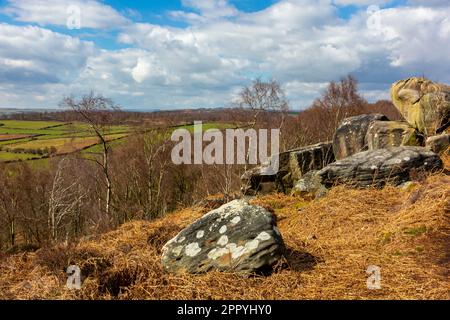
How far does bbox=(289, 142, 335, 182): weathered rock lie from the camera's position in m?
13.2

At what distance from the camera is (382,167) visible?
939 centimetres

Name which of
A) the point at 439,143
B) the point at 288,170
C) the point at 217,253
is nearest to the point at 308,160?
the point at 288,170

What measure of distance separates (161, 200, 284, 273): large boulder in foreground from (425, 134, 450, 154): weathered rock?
7649 mm

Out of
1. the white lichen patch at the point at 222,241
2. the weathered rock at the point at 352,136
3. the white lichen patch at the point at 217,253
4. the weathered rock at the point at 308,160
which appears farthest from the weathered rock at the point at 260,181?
the white lichen patch at the point at 217,253

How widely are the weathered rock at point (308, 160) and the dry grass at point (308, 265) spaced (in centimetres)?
545

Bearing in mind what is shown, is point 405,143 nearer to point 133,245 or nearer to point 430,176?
point 430,176

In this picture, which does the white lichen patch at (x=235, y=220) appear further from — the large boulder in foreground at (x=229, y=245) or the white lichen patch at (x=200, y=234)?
the white lichen patch at (x=200, y=234)

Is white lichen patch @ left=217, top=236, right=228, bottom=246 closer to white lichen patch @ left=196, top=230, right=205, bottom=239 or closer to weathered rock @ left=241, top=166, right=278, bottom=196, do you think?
white lichen patch @ left=196, top=230, right=205, bottom=239

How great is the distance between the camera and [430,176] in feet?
28.2

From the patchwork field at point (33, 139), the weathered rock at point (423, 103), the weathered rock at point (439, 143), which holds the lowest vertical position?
the patchwork field at point (33, 139)

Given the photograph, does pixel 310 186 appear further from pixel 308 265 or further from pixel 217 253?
pixel 217 253

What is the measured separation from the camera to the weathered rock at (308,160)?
1325 cm

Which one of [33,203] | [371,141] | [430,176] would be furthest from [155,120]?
[430,176]

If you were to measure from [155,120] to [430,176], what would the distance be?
40.7 metres
